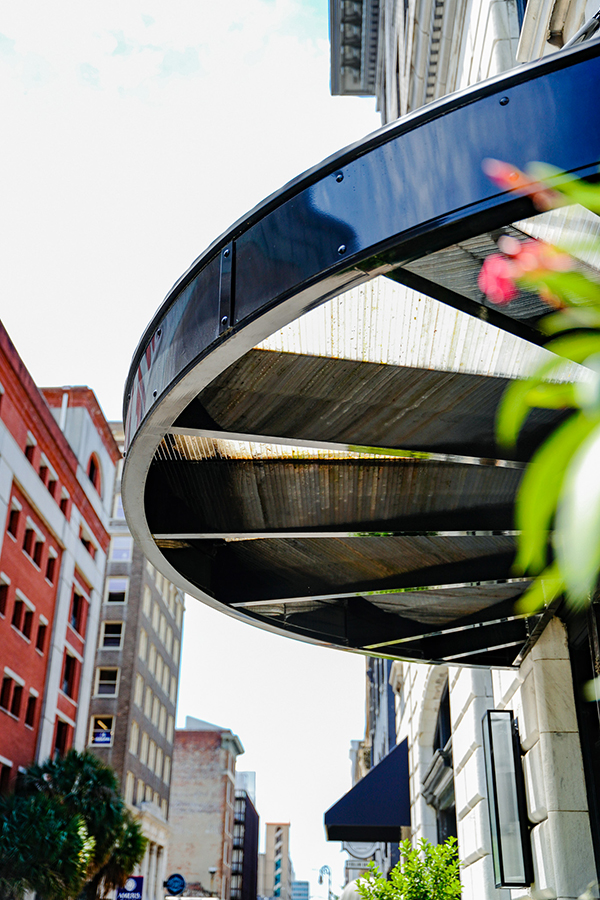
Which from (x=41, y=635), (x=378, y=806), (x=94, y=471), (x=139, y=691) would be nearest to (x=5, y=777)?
(x=41, y=635)

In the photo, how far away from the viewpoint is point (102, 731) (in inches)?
2271

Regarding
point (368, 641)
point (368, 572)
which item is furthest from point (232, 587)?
point (368, 641)

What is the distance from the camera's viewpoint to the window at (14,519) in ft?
110

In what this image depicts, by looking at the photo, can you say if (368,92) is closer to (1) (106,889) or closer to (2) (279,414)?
(2) (279,414)

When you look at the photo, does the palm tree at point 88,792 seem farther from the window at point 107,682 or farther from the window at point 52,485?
the window at point 107,682

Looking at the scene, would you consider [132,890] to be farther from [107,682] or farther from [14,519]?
[107,682]

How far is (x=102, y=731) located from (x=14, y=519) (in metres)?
28.7

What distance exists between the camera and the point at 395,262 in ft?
12.1

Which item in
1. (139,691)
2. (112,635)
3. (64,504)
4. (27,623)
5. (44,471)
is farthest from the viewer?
(112,635)

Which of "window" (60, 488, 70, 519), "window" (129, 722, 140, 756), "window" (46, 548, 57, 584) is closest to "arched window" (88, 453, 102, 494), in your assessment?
"window" (60, 488, 70, 519)

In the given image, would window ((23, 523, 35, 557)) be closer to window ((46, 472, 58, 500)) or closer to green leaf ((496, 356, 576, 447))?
window ((46, 472, 58, 500))

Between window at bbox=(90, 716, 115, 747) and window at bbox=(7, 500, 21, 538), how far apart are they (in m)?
28.4

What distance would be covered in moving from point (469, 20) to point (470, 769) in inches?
348

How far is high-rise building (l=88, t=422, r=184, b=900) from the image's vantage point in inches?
2290
